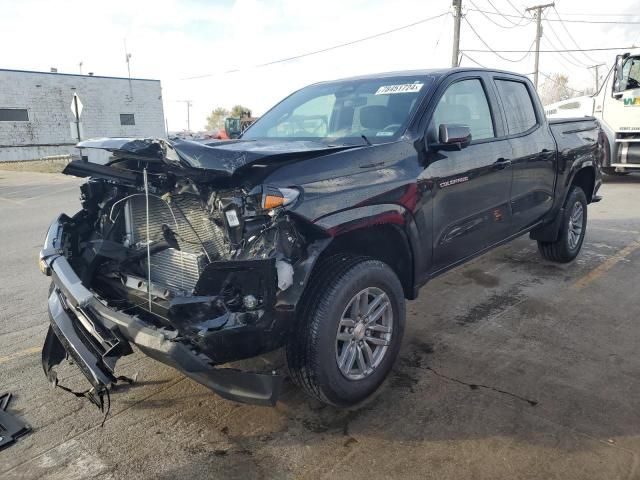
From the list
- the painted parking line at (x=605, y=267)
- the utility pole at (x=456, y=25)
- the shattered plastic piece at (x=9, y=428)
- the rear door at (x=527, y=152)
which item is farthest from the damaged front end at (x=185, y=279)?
the utility pole at (x=456, y=25)

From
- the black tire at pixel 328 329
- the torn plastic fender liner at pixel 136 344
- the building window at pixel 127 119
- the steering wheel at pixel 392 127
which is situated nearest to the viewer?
the torn plastic fender liner at pixel 136 344

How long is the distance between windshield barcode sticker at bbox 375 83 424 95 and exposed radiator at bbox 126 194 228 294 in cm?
179

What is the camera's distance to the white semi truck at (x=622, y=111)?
11602 millimetres

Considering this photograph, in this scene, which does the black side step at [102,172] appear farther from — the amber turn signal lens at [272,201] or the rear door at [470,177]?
the rear door at [470,177]

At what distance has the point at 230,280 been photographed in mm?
2482

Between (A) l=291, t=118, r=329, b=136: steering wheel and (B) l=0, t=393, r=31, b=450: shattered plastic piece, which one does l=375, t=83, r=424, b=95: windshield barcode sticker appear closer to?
(A) l=291, t=118, r=329, b=136: steering wheel

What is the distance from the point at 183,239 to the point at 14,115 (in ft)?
108

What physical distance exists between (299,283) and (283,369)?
1211 millimetres

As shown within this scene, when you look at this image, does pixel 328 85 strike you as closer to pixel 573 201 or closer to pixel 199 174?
pixel 199 174

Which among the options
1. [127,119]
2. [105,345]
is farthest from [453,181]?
[127,119]

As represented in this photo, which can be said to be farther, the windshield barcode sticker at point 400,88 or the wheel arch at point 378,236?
the windshield barcode sticker at point 400,88

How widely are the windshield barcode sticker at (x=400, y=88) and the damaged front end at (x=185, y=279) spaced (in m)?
1.62

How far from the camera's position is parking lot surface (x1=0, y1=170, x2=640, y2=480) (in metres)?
2.57

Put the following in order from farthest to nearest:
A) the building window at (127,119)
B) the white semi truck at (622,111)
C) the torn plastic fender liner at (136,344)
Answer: the building window at (127,119) < the white semi truck at (622,111) < the torn plastic fender liner at (136,344)
